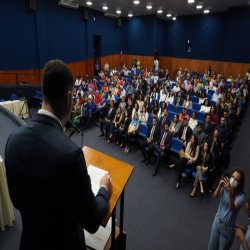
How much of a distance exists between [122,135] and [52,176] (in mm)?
5476

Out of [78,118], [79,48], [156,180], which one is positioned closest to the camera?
[156,180]

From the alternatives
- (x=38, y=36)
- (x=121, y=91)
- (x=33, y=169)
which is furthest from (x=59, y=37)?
(x=33, y=169)

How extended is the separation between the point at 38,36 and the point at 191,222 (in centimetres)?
1041

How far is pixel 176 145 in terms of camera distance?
206 inches

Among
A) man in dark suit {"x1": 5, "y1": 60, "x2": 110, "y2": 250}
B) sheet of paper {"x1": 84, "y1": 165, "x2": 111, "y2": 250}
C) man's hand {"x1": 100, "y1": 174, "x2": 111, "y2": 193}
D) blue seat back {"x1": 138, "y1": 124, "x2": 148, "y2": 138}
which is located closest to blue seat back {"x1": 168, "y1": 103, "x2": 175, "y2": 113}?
blue seat back {"x1": 138, "y1": 124, "x2": 148, "y2": 138}

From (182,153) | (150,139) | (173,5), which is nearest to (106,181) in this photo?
(182,153)

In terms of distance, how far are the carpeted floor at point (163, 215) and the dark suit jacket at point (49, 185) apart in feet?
7.02

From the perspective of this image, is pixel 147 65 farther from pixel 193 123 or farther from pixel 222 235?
pixel 222 235

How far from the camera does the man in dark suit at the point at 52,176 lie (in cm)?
85

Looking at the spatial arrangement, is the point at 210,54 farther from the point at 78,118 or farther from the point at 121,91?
the point at 78,118

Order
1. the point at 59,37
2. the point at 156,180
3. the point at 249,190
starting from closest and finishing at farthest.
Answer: the point at 249,190 → the point at 156,180 → the point at 59,37

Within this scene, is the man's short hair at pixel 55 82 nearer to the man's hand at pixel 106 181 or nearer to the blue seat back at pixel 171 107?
the man's hand at pixel 106 181

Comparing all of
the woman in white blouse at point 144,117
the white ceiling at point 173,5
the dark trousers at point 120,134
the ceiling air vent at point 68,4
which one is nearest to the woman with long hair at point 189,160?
the dark trousers at point 120,134

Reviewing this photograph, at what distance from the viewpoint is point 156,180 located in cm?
476
